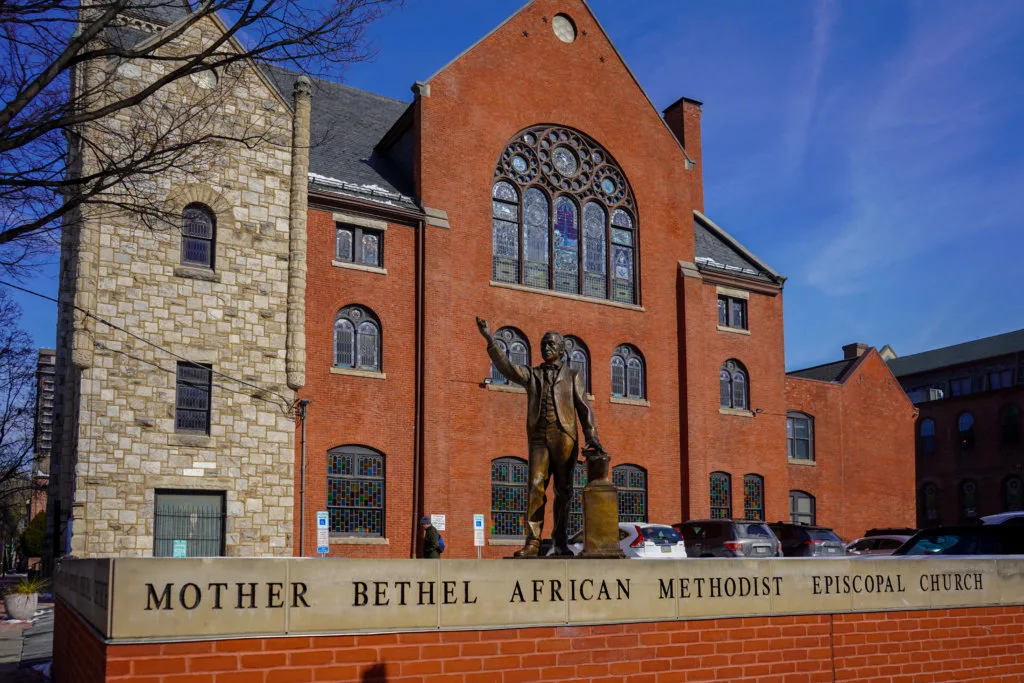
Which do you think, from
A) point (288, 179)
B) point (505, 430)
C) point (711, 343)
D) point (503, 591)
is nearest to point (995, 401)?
point (711, 343)

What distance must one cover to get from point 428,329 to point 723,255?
503 inches

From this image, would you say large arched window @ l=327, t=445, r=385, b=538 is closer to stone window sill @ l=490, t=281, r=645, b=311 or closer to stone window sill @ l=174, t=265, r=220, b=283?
stone window sill @ l=174, t=265, r=220, b=283

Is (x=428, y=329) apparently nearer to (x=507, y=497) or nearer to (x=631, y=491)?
(x=507, y=497)

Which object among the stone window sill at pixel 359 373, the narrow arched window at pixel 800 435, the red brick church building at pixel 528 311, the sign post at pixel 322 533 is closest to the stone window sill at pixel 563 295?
the red brick church building at pixel 528 311

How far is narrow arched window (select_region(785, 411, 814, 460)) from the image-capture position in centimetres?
3625

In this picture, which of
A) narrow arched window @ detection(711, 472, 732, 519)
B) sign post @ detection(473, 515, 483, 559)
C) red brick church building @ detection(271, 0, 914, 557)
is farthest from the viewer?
narrow arched window @ detection(711, 472, 732, 519)

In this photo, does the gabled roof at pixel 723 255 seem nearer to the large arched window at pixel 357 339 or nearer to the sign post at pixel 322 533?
the large arched window at pixel 357 339

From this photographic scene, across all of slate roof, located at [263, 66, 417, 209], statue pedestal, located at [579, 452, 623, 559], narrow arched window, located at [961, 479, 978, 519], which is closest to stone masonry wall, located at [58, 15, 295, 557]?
slate roof, located at [263, 66, 417, 209]

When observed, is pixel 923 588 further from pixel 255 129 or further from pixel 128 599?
pixel 255 129

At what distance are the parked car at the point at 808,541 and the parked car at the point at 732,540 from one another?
1994 mm

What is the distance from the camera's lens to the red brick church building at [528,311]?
26.5 m

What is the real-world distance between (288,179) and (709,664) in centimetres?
1971

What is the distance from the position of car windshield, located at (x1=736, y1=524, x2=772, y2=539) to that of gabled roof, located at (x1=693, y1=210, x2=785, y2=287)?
11.3 meters

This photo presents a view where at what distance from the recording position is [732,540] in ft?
78.5
